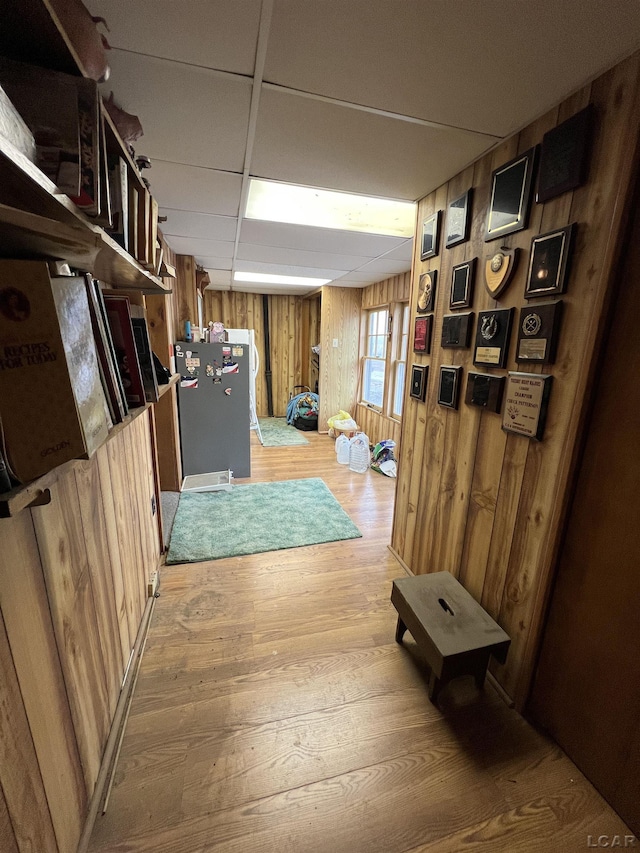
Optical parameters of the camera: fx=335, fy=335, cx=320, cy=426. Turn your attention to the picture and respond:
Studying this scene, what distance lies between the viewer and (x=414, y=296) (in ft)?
6.96

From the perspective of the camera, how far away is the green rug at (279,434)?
16.6ft

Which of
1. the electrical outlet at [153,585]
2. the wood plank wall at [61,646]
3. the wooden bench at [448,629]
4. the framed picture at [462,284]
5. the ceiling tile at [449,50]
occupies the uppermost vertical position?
the ceiling tile at [449,50]

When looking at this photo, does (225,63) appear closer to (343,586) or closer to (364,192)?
(364,192)

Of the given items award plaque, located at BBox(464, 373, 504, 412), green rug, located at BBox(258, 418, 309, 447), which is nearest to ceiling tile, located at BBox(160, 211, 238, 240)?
award plaque, located at BBox(464, 373, 504, 412)

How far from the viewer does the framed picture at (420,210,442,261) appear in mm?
1840

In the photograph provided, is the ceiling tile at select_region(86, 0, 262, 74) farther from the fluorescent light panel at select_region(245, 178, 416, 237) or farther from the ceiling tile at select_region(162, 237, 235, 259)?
the ceiling tile at select_region(162, 237, 235, 259)

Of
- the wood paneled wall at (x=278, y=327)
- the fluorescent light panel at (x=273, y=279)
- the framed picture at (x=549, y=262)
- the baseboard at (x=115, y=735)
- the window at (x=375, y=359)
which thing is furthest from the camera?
the wood paneled wall at (x=278, y=327)

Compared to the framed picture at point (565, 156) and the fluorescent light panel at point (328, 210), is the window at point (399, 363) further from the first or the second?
the framed picture at point (565, 156)

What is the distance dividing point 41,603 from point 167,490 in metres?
2.59

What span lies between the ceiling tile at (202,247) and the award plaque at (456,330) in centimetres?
216

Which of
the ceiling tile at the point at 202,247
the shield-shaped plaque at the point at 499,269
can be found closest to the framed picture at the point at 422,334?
the shield-shaped plaque at the point at 499,269

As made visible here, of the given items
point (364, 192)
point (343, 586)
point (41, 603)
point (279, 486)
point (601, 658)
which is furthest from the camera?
point (279, 486)

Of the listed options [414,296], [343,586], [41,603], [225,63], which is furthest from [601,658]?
[225,63]

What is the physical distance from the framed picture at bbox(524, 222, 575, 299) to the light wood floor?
5.61 ft
